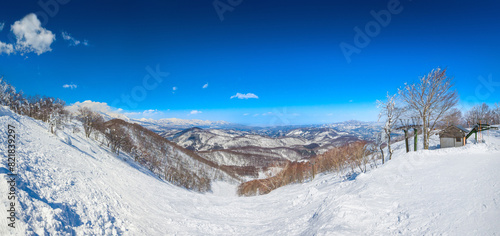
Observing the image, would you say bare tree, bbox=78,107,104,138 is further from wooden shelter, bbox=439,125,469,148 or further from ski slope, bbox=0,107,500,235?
wooden shelter, bbox=439,125,469,148

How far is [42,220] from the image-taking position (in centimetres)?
770

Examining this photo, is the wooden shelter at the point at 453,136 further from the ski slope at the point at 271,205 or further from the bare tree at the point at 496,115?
the bare tree at the point at 496,115

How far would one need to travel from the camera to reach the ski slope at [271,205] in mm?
7191

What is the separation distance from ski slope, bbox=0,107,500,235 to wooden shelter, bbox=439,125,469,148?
27.1 ft

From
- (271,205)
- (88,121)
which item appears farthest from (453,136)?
(88,121)

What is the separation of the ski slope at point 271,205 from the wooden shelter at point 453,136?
326 inches

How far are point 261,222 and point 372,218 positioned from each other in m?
7.67

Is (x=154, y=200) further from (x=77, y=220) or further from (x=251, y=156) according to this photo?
(x=251, y=156)

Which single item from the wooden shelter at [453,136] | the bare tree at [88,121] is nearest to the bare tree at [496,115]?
the wooden shelter at [453,136]

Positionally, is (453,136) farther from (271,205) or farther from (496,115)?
(496,115)

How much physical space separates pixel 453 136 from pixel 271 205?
75.9 ft

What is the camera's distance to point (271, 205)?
17922 mm

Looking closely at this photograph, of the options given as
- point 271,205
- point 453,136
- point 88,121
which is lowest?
point 271,205

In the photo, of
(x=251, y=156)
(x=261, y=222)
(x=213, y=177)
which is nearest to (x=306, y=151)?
(x=251, y=156)
